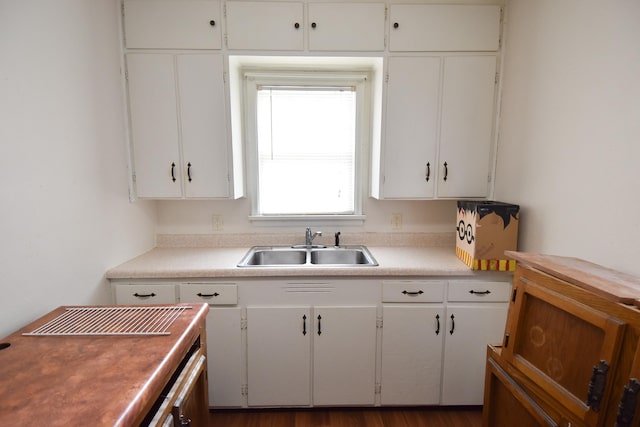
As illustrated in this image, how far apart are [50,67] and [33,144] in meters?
0.38

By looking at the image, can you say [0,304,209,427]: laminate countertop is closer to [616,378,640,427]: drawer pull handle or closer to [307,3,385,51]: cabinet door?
[616,378,640,427]: drawer pull handle

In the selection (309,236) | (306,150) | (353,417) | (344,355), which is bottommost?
(353,417)

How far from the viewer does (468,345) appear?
191 centimetres

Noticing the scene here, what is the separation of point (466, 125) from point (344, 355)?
1.71 metres

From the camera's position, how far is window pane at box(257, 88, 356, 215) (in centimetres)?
237

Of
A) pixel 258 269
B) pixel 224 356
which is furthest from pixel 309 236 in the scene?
pixel 224 356

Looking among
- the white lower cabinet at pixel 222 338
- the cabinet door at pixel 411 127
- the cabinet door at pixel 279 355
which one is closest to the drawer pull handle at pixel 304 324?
the cabinet door at pixel 279 355

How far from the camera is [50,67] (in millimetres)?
1393

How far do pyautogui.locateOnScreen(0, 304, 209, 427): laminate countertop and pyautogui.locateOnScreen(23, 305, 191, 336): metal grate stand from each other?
0.03 m

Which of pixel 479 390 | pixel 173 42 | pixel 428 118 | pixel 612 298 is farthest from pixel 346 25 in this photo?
pixel 479 390

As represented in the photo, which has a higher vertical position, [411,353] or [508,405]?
[508,405]

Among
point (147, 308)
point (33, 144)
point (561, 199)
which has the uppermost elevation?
point (33, 144)

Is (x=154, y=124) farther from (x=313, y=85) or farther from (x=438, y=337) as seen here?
(x=438, y=337)

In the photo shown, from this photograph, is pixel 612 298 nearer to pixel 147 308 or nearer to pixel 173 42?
pixel 147 308
